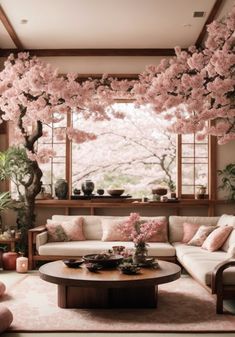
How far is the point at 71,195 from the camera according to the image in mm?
8164

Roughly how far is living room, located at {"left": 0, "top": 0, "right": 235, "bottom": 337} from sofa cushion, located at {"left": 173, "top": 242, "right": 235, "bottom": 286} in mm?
23

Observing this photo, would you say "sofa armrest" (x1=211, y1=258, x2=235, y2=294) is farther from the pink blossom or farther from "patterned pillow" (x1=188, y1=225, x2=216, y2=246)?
"patterned pillow" (x1=188, y1=225, x2=216, y2=246)

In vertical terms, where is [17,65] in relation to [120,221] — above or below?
above

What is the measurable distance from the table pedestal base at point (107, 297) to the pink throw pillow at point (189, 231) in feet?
7.60

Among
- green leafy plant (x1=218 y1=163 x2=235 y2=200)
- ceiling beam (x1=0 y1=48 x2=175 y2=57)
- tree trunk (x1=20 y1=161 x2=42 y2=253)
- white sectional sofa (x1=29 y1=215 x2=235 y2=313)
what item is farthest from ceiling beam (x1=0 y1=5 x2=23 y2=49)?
green leafy plant (x1=218 y1=163 x2=235 y2=200)

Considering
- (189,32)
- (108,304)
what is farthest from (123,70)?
(108,304)

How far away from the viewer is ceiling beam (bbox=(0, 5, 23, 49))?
21.9 ft

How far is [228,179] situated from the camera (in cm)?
788

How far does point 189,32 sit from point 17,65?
261cm

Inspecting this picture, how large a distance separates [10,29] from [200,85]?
2913 mm

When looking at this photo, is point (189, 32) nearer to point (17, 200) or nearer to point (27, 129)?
point (27, 129)

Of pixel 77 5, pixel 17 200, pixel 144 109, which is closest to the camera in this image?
pixel 77 5

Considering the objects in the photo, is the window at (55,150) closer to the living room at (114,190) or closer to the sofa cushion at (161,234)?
the living room at (114,190)

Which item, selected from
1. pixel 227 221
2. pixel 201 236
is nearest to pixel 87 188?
pixel 201 236
